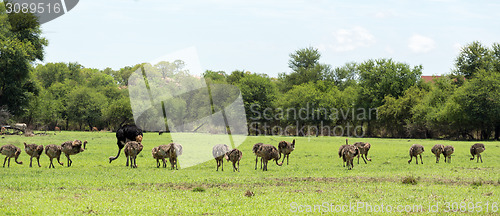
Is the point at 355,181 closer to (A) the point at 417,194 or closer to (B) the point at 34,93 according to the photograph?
(A) the point at 417,194

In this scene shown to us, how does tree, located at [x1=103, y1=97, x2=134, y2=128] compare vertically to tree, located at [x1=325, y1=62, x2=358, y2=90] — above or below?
below

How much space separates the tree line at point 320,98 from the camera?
7012cm

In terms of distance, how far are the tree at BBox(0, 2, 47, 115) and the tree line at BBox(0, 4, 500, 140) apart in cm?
13

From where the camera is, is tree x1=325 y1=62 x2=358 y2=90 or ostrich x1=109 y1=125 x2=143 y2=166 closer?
ostrich x1=109 y1=125 x2=143 y2=166

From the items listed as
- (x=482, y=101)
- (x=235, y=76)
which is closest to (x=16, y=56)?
(x=482, y=101)

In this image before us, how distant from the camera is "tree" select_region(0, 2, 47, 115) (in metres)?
64.6

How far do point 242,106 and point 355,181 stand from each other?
9941 centimetres

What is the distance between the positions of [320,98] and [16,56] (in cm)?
7008

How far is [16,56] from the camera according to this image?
6456 centimetres

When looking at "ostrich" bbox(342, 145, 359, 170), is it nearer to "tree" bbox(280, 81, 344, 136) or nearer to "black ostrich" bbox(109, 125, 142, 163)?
"black ostrich" bbox(109, 125, 142, 163)

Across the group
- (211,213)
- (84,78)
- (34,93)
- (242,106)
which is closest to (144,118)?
(242,106)

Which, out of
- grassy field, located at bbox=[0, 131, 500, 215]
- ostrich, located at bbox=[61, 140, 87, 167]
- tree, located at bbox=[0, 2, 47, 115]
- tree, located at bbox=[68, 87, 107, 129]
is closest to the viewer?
grassy field, located at bbox=[0, 131, 500, 215]

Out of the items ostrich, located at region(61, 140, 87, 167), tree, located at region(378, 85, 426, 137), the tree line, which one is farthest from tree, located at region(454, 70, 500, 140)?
ostrich, located at region(61, 140, 87, 167)

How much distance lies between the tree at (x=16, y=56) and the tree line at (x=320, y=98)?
0.13 metres
